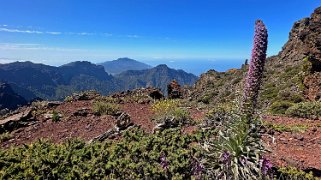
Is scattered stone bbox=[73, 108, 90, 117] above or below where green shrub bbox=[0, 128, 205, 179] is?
below

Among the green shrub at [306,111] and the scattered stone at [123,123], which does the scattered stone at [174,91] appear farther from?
the scattered stone at [123,123]

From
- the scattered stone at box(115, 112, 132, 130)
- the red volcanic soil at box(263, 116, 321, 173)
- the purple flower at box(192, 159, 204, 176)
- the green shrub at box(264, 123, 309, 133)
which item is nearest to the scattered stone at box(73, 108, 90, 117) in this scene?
the scattered stone at box(115, 112, 132, 130)

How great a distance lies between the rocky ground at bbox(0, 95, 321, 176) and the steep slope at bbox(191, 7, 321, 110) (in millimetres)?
1264

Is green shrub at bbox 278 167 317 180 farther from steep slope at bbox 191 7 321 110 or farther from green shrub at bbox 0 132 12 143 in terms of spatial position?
green shrub at bbox 0 132 12 143

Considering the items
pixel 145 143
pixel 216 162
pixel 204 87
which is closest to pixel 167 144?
pixel 145 143

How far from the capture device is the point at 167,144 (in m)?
7.75

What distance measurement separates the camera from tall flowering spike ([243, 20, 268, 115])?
5211 millimetres

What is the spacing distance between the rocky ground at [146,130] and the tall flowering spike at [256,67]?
1899mm

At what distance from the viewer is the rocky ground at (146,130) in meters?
8.35

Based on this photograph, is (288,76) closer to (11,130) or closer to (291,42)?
(291,42)

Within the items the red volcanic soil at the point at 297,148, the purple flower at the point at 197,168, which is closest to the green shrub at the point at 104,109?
the red volcanic soil at the point at 297,148

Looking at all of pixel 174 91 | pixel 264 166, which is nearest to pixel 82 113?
pixel 264 166

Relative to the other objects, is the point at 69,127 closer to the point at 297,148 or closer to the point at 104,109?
the point at 104,109

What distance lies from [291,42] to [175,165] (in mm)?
60658
